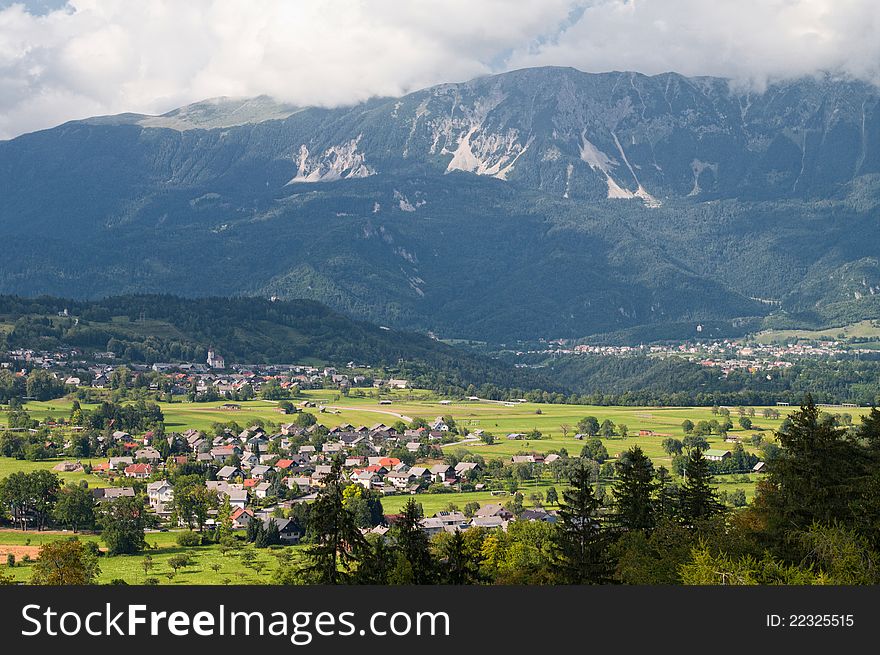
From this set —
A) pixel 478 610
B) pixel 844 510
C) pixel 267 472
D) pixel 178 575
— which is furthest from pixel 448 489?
pixel 478 610

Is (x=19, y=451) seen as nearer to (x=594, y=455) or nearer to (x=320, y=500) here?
(x=594, y=455)

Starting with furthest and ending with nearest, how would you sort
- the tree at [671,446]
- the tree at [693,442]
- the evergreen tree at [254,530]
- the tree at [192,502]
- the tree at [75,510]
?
the tree at [693,442] → the tree at [671,446] → the tree at [192,502] → the tree at [75,510] → the evergreen tree at [254,530]

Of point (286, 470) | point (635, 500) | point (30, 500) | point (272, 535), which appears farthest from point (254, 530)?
point (635, 500)

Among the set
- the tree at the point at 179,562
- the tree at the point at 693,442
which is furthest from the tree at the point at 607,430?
the tree at the point at 179,562

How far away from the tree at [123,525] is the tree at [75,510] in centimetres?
108

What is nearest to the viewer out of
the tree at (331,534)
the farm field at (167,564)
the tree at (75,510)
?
the tree at (331,534)

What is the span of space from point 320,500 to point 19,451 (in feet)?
296

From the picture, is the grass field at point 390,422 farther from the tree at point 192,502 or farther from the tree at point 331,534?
the tree at point 331,534

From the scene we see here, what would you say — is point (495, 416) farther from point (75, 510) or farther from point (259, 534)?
point (75, 510)

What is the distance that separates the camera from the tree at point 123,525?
81.9m

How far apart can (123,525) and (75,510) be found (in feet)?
31.0

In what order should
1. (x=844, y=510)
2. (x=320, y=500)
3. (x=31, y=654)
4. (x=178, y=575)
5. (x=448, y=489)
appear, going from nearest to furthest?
(x=31, y=654), (x=844, y=510), (x=320, y=500), (x=178, y=575), (x=448, y=489)

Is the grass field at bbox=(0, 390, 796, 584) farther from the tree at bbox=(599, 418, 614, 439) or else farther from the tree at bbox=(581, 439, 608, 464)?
the tree at bbox=(599, 418, 614, 439)

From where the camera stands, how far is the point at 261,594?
22.4 meters
